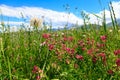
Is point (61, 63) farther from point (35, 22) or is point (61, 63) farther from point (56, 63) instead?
point (35, 22)

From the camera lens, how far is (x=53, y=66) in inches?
156

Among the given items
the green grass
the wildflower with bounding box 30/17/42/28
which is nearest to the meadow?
the green grass

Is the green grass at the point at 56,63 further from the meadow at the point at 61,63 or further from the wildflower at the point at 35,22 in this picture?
the wildflower at the point at 35,22

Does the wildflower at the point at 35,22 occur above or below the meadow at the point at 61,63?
above

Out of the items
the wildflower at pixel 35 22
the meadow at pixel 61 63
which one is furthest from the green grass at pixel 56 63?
the wildflower at pixel 35 22

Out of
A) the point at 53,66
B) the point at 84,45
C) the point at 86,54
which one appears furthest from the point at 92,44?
the point at 53,66

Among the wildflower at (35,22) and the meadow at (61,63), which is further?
the wildflower at (35,22)

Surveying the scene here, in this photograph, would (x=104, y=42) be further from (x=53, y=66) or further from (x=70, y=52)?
(x=53, y=66)

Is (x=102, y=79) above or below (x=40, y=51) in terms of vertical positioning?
below

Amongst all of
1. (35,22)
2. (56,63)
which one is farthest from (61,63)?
(35,22)

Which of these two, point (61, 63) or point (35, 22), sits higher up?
point (35, 22)

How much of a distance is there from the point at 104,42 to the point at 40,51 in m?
1.23

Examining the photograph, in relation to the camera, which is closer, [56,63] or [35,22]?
[56,63]

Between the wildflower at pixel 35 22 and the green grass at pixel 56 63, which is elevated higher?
the wildflower at pixel 35 22
